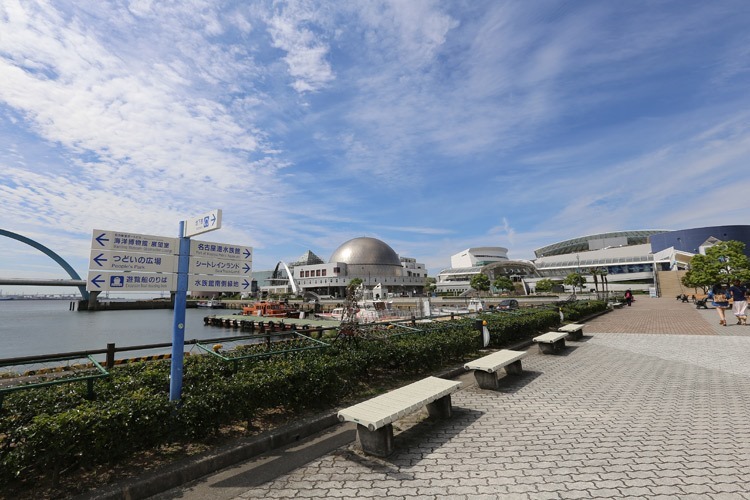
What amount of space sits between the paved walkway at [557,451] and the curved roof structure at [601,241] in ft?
419

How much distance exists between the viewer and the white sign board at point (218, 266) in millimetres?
5024

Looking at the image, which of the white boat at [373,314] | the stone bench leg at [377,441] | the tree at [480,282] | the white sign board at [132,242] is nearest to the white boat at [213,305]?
the white boat at [373,314]

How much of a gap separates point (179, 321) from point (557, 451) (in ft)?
16.9

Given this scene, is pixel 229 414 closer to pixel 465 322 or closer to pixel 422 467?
pixel 422 467

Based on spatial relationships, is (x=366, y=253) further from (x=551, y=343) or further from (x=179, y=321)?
(x=179, y=321)

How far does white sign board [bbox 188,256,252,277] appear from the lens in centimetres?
502

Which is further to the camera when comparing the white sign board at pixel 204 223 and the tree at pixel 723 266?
the tree at pixel 723 266

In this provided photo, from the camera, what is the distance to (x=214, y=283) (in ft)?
17.0

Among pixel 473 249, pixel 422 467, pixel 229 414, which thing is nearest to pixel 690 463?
pixel 422 467

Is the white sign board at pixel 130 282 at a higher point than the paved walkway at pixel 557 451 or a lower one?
higher

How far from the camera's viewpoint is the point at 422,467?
408 centimetres

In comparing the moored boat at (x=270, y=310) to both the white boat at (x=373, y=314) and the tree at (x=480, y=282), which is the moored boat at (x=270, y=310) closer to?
the white boat at (x=373, y=314)

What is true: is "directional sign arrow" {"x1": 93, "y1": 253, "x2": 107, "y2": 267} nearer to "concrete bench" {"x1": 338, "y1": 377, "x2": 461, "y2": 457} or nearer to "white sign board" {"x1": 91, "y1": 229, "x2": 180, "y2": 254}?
"white sign board" {"x1": 91, "y1": 229, "x2": 180, "y2": 254}

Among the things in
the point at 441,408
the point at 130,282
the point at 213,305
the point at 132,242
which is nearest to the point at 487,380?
the point at 441,408
